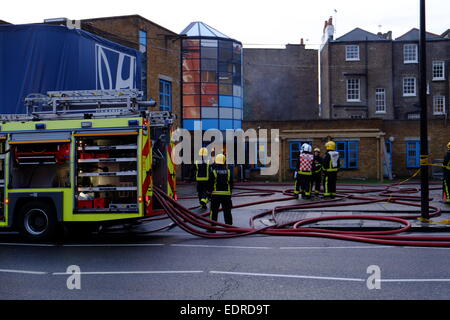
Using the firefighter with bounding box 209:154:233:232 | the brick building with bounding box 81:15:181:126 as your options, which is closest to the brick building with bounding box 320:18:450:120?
the brick building with bounding box 81:15:181:126

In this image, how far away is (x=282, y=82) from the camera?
51344mm

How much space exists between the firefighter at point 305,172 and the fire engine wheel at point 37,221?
8730 mm

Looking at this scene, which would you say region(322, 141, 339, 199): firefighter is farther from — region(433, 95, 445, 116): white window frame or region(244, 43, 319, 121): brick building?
region(244, 43, 319, 121): brick building

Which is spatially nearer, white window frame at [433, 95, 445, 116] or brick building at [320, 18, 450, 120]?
brick building at [320, 18, 450, 120]

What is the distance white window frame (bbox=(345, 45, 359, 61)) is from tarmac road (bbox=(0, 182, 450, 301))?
123 feet

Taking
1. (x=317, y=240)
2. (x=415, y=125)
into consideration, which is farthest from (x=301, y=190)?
(x=415, y=125)

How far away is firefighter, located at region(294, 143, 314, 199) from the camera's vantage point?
16828 millimetres

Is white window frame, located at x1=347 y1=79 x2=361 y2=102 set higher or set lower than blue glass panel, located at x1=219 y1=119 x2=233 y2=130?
higher

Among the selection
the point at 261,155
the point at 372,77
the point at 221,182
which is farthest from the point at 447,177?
the point at 372,77

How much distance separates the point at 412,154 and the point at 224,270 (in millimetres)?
27064

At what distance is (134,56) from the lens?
19438 mm

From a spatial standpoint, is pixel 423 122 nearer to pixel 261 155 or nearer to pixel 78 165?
pixel 78 165

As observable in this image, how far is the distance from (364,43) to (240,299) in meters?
42.4
